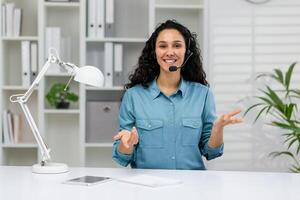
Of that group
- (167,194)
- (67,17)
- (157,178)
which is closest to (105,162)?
(67,17)

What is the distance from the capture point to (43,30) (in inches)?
139

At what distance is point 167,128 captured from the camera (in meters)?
2.29

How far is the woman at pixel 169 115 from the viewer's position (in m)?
2.28

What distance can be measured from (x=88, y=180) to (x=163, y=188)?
0.97 feet

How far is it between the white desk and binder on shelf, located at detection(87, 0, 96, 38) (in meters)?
1.71

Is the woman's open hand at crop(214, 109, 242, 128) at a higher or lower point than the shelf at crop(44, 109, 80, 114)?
higher

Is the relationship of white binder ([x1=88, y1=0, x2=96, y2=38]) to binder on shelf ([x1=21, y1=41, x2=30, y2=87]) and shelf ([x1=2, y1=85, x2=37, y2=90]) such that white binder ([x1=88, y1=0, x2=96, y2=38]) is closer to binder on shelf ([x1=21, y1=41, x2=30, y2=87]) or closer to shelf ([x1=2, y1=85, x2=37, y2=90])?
binder on shelf ([x1=21, y1=41, x2=30, y2=87])

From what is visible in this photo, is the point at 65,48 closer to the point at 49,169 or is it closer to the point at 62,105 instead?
the point at 62,105

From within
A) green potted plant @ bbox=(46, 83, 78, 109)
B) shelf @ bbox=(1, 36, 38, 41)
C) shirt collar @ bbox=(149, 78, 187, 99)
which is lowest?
green potted plant @ bbox=(46, 83, 78, 109)

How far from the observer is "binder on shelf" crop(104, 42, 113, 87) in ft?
11.7

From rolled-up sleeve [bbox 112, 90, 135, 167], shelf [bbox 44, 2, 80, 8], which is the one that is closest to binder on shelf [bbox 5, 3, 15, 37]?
shelf [bbox 44, 2, 80, 8]

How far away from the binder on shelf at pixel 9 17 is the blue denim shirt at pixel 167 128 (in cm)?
160

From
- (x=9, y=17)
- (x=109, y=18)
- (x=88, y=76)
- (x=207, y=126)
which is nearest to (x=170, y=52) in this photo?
(x=207, y=126)

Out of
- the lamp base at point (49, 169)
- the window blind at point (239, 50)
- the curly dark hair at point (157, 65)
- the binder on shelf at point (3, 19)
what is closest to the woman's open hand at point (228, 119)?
the curly dark hair at point (157, 65)
